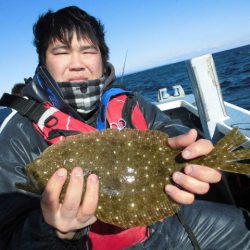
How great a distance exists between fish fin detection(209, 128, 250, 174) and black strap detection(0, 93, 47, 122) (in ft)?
5.16

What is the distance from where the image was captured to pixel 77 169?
1.87m

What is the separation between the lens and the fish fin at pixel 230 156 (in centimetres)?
215

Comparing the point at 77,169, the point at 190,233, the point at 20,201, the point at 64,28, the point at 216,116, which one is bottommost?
the point at 190,233

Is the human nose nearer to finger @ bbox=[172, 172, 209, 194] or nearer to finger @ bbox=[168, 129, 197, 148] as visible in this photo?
finger @ bbox=[168, 129, 197, 148]

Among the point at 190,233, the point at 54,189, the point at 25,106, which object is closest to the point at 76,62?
the point at 25,106

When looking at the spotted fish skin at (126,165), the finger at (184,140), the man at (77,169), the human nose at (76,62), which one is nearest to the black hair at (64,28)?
the man at (77,169)

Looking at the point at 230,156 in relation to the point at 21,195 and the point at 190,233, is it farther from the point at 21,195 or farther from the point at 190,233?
the point at 21,195

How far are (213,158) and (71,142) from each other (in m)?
1.02

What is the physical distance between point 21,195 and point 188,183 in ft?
4.20

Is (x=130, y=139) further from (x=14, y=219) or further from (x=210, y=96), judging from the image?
(x=210, y=96)

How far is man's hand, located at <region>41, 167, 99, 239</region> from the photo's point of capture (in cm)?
183

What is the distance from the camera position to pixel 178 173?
6.71ft

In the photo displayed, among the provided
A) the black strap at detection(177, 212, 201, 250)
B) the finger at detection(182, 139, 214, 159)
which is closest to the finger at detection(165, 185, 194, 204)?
the finger at detection(182, 139, 214, 159)

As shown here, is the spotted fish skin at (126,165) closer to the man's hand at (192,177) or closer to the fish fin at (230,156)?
the fish fin at (230,156)
